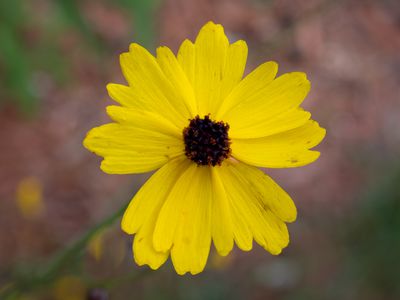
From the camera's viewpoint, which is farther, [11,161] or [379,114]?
[379,114]

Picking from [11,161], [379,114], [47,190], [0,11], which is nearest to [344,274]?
[379,114]

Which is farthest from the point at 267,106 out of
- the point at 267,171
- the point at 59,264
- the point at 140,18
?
the point at 267,171

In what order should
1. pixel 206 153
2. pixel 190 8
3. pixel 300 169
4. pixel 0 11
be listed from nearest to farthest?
pixel 206 153
pixel 0 11
pixel 300 169
pixel 190 8

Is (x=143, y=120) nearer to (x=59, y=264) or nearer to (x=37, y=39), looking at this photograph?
(x=59, y=264)

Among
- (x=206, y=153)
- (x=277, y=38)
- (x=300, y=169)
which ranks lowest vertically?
(x=206, y=153)

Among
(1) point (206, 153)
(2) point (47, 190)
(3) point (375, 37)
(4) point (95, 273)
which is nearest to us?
(1) point (206, 153)

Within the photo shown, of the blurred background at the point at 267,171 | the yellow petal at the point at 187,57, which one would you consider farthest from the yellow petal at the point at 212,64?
the blurred background at the point at 267,171

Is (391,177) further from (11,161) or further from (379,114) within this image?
(11,161)
